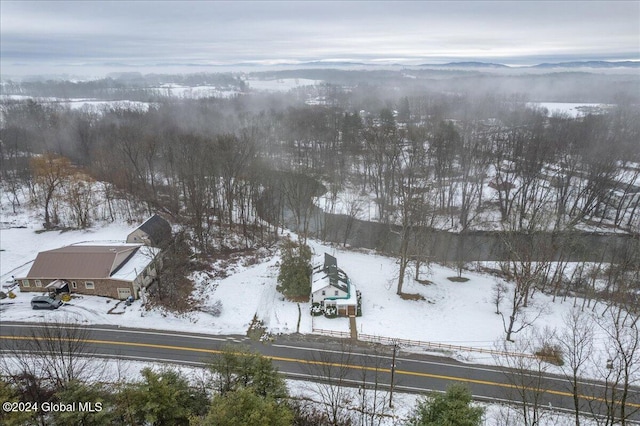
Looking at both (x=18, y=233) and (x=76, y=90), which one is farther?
(x=76, y=90)

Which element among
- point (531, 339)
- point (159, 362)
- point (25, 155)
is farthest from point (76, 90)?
point (531, 339)

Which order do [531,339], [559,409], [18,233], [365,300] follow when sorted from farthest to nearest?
[18,233]
[365,300]
[531,339]
[559,409]

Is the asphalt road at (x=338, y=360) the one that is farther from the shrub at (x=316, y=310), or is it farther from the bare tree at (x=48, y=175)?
the bare tree at (x=48, y=175)

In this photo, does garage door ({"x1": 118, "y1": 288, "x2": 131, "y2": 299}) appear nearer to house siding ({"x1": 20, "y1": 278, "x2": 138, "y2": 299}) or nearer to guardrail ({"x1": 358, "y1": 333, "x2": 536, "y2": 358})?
house siding ({"x1": 20, "y1": 278, "x2": 138, "y2": 299})

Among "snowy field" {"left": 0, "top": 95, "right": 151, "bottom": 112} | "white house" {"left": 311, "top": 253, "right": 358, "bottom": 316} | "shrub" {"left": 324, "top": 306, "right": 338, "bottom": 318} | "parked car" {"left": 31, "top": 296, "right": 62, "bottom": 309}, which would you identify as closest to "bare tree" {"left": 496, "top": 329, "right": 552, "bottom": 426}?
"white house" {"left": 311, "top": 253, "right": 358, "bottom": 316}

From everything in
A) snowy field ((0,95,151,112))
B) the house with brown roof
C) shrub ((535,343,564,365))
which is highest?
snowy field ((0,95,151,112))

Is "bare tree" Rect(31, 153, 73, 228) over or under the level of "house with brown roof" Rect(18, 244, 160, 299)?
over

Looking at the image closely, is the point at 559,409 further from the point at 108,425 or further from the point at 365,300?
the point at 108,425
